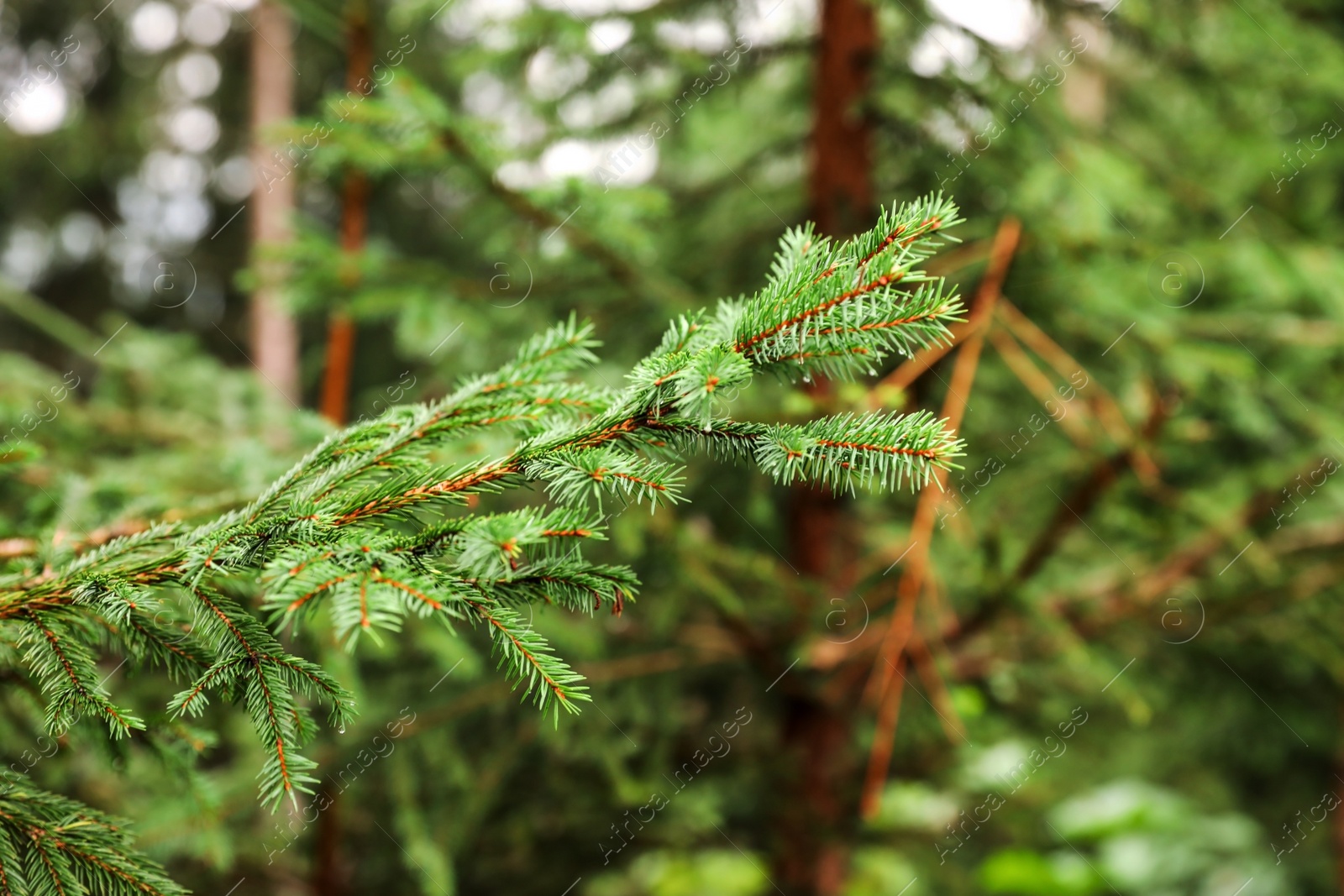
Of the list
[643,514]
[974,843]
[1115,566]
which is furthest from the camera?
[974,843]

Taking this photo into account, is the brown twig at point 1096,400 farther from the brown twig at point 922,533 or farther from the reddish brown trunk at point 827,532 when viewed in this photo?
the reddish brown trunk at point 827,532

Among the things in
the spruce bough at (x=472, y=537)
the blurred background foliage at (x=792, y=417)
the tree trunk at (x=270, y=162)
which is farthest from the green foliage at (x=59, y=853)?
the tree trunk at (x=270, y=162)

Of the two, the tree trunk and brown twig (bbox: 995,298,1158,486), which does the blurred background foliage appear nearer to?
brown twig (bbox: 995,298,1158,486)

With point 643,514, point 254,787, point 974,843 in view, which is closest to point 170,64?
point 254,787

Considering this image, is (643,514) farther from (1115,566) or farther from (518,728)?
(1115,566)

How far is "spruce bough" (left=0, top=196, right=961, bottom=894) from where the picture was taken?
865 mm

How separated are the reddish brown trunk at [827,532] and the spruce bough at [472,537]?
5.36 ft

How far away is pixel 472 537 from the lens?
89 cm

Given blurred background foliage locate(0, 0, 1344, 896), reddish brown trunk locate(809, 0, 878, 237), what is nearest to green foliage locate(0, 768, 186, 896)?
blurred background foliage locate(0, 0, 1344, 896)

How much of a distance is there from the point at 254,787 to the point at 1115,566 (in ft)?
11.3

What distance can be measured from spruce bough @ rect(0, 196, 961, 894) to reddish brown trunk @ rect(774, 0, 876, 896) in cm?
163

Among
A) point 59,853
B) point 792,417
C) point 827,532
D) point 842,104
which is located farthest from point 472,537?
point 842,104

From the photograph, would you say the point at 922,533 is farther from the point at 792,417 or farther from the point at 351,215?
the point at 351,215

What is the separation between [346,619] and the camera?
29.6 inches
